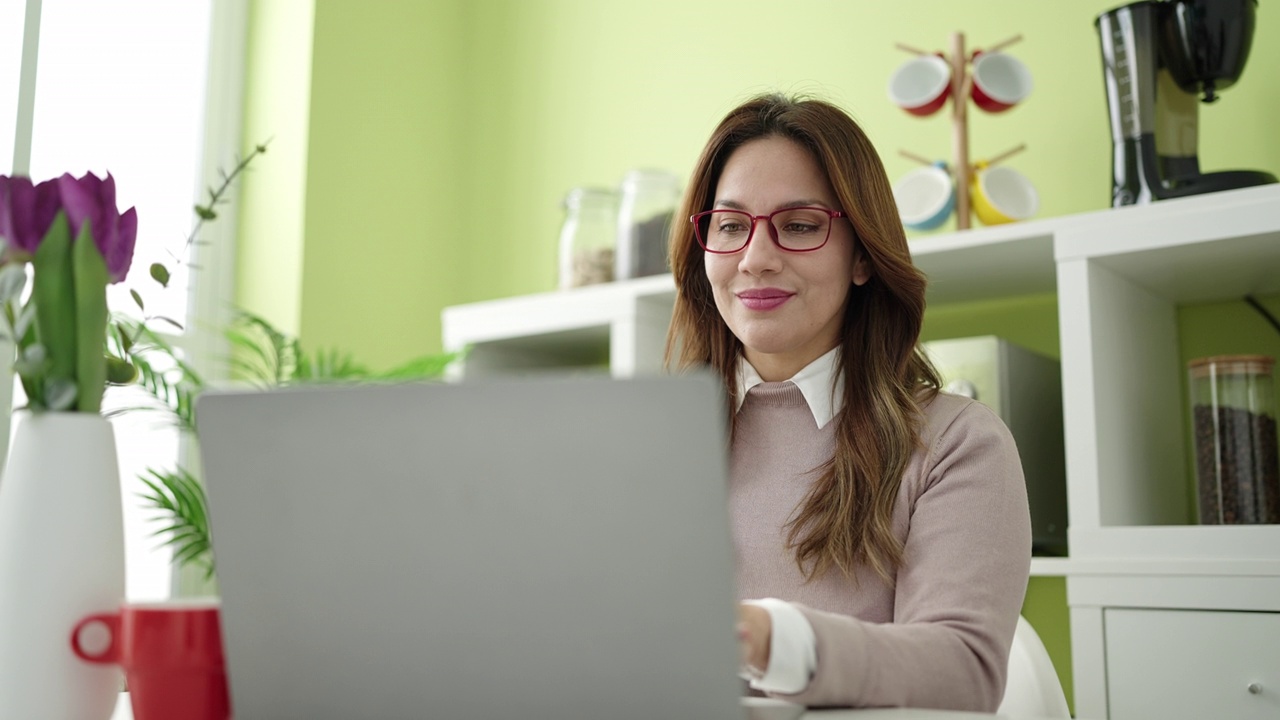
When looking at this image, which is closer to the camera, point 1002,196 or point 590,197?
point 1002,196

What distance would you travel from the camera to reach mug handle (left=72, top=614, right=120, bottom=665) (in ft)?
2.37

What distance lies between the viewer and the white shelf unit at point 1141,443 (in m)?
1.52

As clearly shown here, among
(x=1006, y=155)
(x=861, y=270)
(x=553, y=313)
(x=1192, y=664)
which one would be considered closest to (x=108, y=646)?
(x=861, y=270)

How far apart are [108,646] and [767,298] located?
0.82 meters

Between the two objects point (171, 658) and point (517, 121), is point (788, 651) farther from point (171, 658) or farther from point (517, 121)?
point (517, 121)

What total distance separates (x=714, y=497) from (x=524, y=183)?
8.25 ft

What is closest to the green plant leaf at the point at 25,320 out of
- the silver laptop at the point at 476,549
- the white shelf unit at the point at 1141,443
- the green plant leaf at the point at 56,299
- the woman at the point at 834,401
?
the green plant leaf at the point at 56,299

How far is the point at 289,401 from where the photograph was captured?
2.09 ft

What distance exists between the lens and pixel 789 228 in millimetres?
1343

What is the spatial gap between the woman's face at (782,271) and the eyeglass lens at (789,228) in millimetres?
10

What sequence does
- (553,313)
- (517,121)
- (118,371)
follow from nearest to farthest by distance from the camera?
(118,371) < (553,313) < (517,121)

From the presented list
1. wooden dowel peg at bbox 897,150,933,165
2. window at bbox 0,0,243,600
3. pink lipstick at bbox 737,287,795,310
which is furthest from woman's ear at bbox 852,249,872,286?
window at bbox 0,0,243,600

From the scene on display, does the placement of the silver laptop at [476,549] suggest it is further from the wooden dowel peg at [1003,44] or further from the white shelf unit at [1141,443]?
the wooden dowel peg at [1003,44]

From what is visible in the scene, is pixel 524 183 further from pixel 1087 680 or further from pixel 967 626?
pixel 967 626
